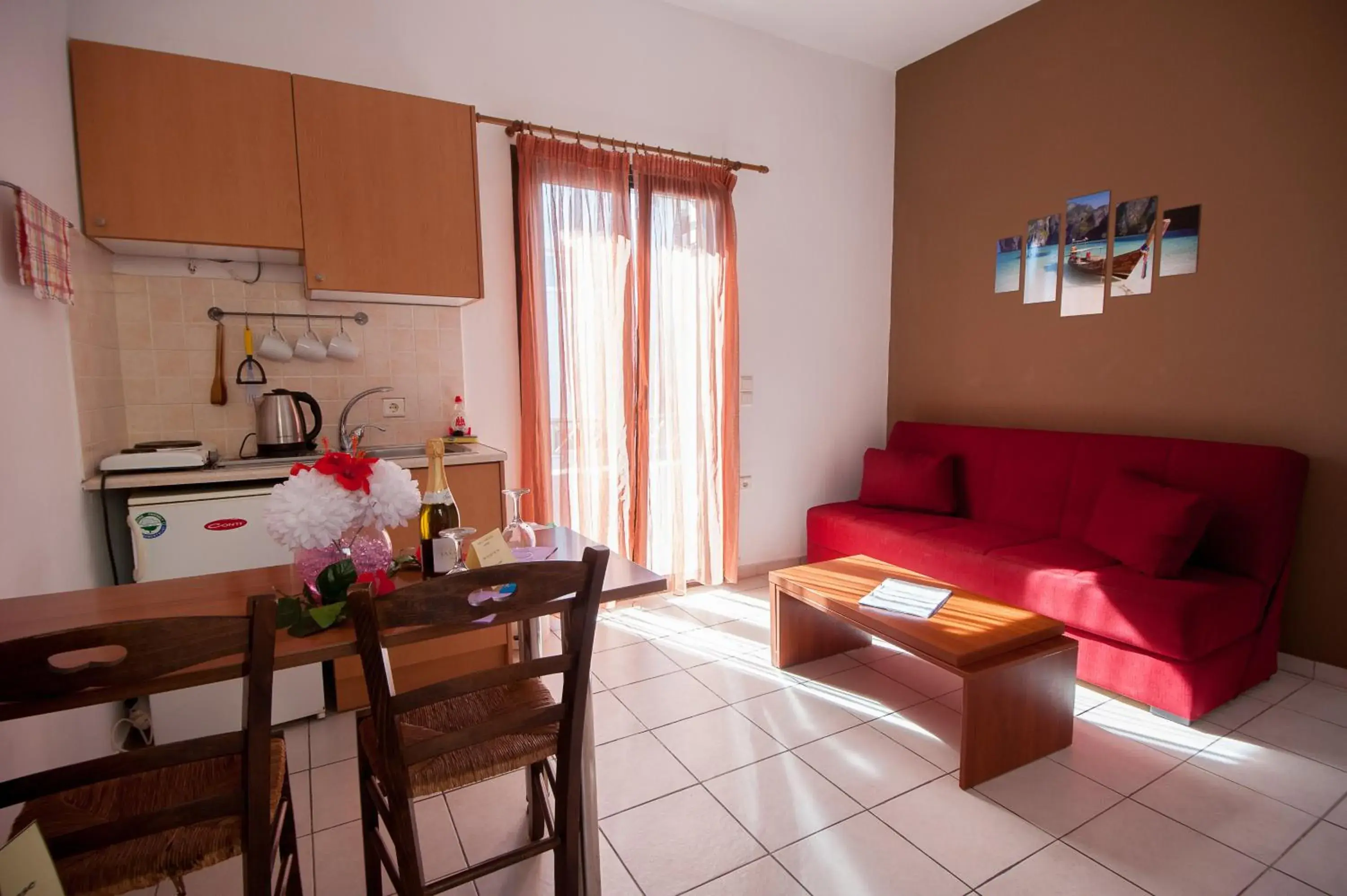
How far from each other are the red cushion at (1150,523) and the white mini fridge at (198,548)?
321 centimetres

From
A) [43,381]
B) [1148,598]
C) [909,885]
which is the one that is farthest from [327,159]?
[1148,598]

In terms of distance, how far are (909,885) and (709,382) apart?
254 cm

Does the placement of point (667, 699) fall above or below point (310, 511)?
below

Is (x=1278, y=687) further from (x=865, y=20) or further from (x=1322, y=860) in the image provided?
(x=865, y=20)

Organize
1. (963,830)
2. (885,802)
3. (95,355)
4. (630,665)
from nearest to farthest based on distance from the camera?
(963,830), (885,802), (95,355), (630,665)

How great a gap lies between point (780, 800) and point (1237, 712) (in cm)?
184

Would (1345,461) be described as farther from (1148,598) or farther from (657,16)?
(657,16)

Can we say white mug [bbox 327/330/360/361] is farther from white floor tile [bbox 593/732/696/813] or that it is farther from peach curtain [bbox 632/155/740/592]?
white floor tile [bbox 593/732/696/813]

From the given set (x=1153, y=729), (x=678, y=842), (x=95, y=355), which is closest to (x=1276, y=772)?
(x=1153, y=729)

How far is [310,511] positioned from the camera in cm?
120

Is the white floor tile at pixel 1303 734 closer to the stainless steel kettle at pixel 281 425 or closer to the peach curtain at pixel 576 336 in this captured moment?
the peach curtain at pixel 576 336

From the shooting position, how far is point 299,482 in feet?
4.03

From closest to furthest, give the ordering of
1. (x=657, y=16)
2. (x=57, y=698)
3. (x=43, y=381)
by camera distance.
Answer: (x=57, y=698), (x=43, y=381), (x=657, y=16)

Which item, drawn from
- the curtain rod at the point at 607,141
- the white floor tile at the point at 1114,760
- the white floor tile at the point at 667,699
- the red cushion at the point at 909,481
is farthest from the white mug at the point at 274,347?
the white floor tile at the point at 1114,760
